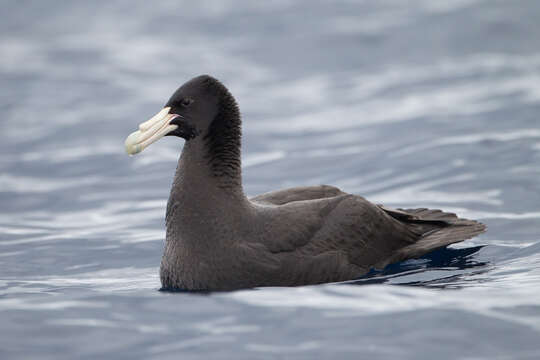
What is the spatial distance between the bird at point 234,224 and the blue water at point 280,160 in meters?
0.23

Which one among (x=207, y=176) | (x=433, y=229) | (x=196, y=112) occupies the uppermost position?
(x=196, y=112)

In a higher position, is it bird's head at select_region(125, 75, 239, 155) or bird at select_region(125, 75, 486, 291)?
bird's head at select_region(125, 75, 239, 155)

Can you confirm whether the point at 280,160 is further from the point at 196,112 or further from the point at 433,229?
the point at 196,112

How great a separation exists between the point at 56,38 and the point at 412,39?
779 cm

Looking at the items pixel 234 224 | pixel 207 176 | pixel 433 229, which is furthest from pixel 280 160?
pixel 234 224

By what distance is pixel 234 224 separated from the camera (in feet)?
26.4

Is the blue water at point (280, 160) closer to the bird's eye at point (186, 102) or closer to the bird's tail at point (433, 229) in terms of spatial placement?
the bird's tail at point (433, 229)

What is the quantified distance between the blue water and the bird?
0.77 ft

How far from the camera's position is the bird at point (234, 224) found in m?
7.90

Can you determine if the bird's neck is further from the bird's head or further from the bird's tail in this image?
the bird's tail

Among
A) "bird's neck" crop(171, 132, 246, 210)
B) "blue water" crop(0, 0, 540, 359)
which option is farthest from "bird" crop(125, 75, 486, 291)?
"blue water" crop(0, 0, 540, 359)

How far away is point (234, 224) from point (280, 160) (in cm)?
662

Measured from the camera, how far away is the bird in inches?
311

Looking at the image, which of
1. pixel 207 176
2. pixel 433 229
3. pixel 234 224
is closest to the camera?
pixel 234 224
